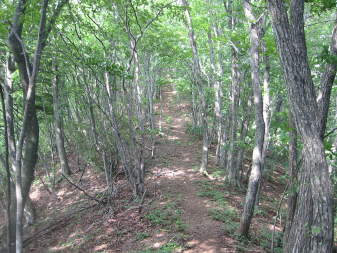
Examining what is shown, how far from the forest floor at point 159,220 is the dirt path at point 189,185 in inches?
1.0

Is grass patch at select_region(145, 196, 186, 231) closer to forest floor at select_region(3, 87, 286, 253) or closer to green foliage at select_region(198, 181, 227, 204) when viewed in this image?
forest floor at select_region(3, 87, 286, 253)

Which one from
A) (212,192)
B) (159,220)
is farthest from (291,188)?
(212,192)

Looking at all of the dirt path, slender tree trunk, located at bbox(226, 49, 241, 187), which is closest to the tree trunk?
the dirt path

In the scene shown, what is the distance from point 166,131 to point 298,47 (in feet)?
53.4

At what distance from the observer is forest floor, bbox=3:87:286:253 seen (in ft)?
18.3

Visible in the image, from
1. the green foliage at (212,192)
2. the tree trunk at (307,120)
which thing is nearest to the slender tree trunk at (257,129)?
the tree trunk at (307,120)

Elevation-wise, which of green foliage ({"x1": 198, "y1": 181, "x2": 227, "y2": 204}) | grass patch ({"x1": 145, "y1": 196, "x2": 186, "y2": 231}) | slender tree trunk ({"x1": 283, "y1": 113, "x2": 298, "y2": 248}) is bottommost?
green foliage ({"x1": 198, "y1": 181, "x2": 227, "y2": 204})

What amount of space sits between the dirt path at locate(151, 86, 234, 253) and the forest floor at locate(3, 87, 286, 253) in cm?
3

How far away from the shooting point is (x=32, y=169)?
453 centimetres

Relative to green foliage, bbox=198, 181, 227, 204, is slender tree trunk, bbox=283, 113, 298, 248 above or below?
above

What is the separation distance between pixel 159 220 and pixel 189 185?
12.5ft

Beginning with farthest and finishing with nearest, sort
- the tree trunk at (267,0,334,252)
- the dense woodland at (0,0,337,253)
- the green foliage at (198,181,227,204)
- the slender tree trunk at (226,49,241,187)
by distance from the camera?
the slender tree trunk at (226,49,241,187)
the green foliage at (198,181,227,204)
the dense woodland at (0,0,337,253)
the tree trunk at (267,0,334,252)

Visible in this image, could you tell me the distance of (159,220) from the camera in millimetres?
6621

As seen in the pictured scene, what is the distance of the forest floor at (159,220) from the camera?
18.3 ft
